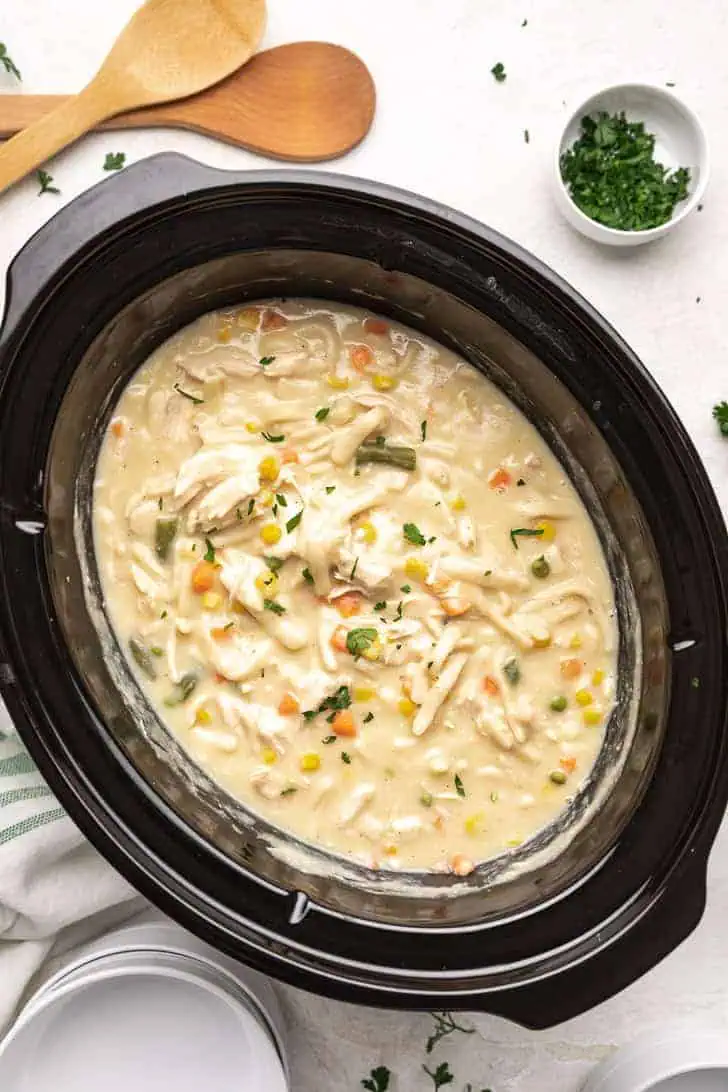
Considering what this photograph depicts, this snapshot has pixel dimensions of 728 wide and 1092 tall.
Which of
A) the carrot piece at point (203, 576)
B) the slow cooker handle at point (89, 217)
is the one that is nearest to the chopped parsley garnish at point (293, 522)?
the carrot piece at point (203, 576)

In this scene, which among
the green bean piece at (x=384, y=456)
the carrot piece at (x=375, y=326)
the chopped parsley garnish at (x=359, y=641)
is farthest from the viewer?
the carrot piece at (x=375, y=326)

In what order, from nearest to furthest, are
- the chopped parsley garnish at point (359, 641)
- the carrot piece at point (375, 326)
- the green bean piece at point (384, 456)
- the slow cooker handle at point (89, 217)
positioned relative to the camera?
the slow cooker handle at point (89, 217) → the chopped parsley garnish at point (359, 641) → the green bean piece at point (384, 456) → the carrot piece at point (375, 326)

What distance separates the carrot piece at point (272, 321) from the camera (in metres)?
2.94

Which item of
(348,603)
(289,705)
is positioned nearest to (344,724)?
(289,705)

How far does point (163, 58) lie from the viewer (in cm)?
299

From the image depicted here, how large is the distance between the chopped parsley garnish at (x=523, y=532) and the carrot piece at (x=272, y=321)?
86 cm

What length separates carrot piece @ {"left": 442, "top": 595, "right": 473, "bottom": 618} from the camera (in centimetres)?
281

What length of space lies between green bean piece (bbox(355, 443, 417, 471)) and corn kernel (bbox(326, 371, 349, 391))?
0.17 m

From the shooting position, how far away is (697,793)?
99.4 inches

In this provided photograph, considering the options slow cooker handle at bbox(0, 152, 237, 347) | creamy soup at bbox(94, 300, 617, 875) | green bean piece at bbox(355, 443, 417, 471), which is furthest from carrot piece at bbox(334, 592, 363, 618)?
slow cooker handle at bbox(0, 152, 237, 347)

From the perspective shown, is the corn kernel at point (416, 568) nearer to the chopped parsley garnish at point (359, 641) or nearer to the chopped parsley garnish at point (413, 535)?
the chopped parsley garnish at point (413, 535)

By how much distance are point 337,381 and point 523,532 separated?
653 millimetres

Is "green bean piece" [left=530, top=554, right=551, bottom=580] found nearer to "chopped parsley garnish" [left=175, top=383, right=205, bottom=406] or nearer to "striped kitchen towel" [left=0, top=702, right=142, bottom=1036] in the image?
"chopped parsley garnish" [left=175, top=383, right=205, bottom=406]

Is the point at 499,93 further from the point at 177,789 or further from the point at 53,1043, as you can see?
the point at 53,1043
